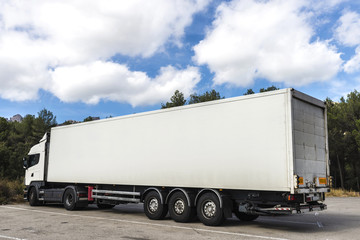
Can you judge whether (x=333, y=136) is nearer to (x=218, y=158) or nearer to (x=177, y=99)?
(x=177, y=99)

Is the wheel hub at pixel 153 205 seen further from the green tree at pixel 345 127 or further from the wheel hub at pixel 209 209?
Result: the green tree at pixel 345 127

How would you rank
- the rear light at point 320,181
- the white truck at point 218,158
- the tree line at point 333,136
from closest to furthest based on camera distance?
the white truck at point 218,158
the rear light at point 320,181
the tree line at point 333,136

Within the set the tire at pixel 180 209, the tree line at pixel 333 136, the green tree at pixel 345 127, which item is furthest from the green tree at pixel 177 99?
the tire at pixel 180 209

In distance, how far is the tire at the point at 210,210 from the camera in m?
9.52

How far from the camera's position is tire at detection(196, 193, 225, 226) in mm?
9516

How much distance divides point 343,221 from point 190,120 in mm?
6068

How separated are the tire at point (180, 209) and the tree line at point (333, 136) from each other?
24269mm

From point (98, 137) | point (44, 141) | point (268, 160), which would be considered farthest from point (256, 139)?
point (44, 141)

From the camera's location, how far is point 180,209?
10.5m

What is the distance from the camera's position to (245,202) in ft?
31.0

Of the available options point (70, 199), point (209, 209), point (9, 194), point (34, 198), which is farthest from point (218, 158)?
point (9, 194)

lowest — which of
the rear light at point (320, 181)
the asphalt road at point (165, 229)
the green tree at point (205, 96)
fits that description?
the asphalt road at point (165, 229)

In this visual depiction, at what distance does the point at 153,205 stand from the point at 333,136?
3400cm

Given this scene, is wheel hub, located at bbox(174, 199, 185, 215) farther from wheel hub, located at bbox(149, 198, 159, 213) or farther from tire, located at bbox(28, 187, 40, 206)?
tire, located at bbox(28, 187, 40, 206)
